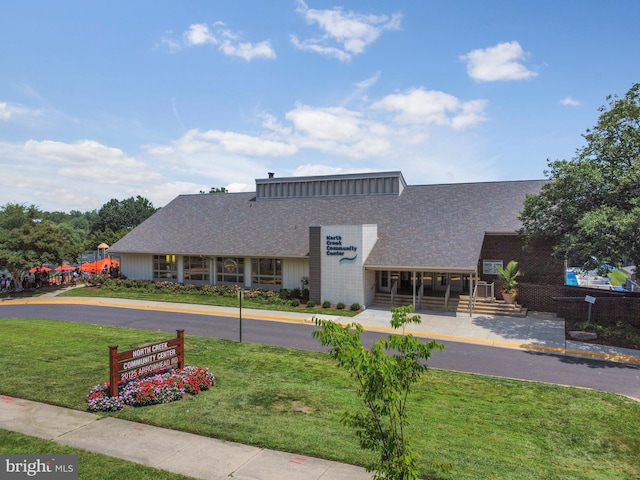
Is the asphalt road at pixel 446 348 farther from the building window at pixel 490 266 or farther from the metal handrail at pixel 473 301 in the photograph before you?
the building window at pixel 490 266

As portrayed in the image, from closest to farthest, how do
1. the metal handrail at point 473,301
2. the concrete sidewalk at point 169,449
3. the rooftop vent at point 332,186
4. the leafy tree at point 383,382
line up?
the leafy tree at point 383,382, the concrete sidewalk at point 169,449, the metal handrail at point 473,301, the rooftop vent at point 332,186

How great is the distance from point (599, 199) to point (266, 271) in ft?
70.0

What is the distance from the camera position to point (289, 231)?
32.4 meters

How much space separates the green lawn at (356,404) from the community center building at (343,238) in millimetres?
11672

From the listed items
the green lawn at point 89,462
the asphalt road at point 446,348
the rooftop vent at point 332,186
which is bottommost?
the asphalt road at point 446,348

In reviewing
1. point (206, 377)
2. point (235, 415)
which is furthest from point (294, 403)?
point (206, 377)

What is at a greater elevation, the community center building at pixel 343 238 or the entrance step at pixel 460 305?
the community center building at pixel 343 238

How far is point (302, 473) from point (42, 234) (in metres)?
35.3

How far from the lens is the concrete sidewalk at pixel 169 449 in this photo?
7.31m

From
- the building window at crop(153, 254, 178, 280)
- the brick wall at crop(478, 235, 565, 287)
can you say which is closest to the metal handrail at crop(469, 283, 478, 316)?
the brick wall at crop(478, 235, 565, 287)

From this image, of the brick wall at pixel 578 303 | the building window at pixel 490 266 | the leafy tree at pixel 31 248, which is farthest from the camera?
the leafy tree at pixel 31 248

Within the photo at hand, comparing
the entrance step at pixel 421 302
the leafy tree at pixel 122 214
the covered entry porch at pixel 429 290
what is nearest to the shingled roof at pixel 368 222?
the covered entry porch at pixel 429 290

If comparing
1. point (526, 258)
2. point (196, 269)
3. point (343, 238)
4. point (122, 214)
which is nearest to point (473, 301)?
point (526, 258)

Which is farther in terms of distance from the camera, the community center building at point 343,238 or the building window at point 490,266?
the building window at point 490,266
